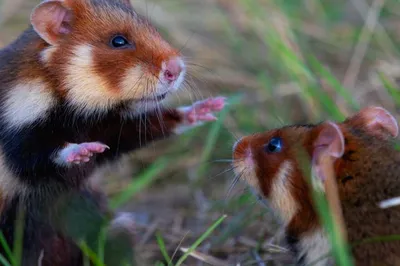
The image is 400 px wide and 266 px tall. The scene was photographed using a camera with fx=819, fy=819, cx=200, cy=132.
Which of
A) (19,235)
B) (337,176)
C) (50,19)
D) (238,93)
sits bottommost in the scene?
(238,93)

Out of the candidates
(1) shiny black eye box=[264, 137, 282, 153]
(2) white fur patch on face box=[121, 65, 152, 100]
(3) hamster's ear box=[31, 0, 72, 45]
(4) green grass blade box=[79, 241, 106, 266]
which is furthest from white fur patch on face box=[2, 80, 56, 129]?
(1) shiny black eye box=[264, 137, 282, 153]

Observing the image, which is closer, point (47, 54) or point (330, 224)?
point (330, 224)

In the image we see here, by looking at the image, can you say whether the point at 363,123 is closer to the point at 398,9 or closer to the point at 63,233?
the point at 63,233

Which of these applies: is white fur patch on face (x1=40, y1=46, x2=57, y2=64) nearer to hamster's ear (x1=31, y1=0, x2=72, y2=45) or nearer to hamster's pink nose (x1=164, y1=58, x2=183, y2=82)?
hamster's ear (x1=31, y1=0, x2=72, y2=45)

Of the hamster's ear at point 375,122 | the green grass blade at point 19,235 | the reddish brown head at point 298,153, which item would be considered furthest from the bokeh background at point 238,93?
the hamster's ear at point 375,122

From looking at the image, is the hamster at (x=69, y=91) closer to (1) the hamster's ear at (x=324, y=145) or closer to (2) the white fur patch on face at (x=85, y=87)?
(2) the white fur patch on face at (x=85, y=87)

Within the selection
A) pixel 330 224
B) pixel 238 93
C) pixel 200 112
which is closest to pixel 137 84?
pixel 200 112

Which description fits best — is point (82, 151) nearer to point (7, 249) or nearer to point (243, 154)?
point (7, 249)

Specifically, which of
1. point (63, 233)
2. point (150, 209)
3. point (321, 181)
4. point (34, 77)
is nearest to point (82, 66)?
point (34, 77)
